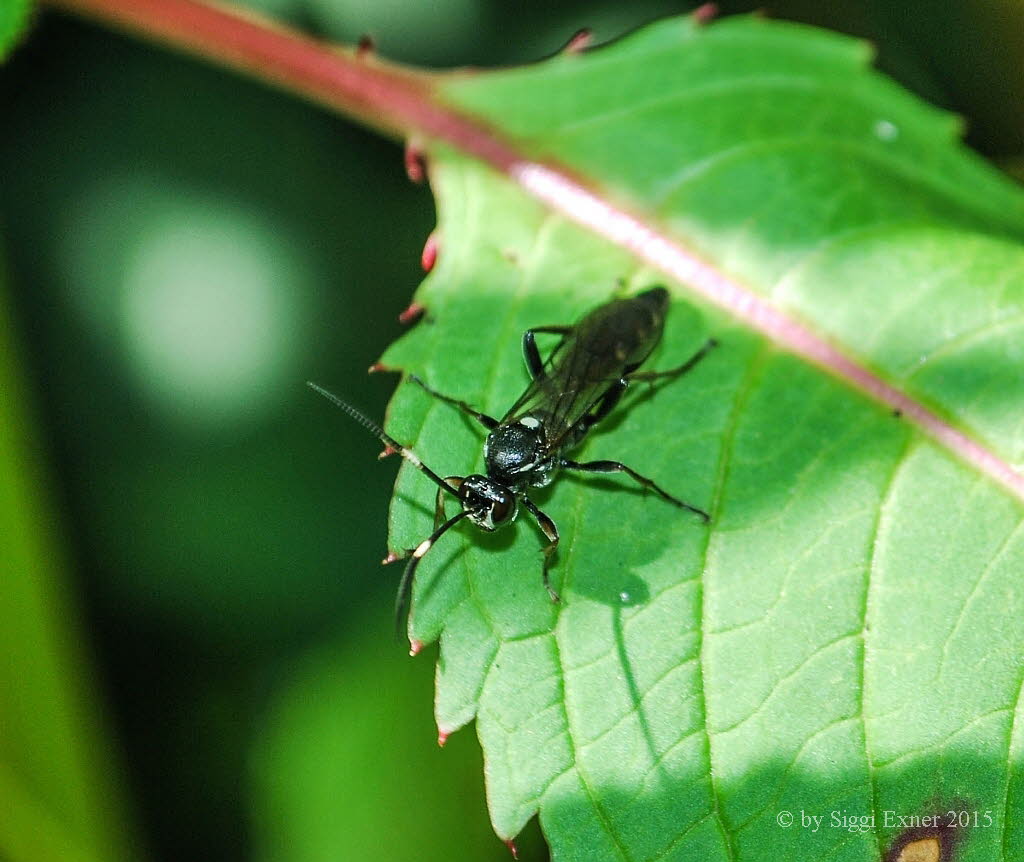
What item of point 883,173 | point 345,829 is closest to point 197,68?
point 883,173

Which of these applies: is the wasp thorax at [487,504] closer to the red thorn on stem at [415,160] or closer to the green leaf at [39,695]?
the red thorn on stem at [415,160]

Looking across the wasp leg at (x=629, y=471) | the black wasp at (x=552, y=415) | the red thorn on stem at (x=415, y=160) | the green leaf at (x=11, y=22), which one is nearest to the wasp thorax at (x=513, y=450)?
the black wasp at (x=552, y=415)

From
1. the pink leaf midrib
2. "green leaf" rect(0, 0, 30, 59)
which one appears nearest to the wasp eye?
the pink leaf midrib

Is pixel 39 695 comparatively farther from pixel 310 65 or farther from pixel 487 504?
pixel 310 65

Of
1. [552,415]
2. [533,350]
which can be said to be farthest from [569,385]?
[533,350]

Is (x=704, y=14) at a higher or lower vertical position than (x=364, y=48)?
lower

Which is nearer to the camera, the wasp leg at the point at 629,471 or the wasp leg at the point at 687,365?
the wasp leg at the point at 629,471

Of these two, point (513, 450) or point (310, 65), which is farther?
point (310, 65)
